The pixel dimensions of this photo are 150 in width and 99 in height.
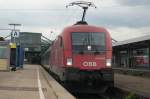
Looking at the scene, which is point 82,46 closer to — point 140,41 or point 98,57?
point 98,57

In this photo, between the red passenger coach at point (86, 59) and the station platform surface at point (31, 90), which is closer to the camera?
the station platform surface at point (31, 90)

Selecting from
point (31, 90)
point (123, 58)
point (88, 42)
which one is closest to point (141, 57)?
point (123, 58)

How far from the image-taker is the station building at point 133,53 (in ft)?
123

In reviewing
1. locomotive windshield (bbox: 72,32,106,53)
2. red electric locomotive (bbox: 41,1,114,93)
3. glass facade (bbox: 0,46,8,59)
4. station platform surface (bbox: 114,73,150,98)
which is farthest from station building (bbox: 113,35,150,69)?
red electric locomotive (bbox: 41,1,114,93)

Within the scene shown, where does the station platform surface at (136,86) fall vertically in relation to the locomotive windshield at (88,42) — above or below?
below

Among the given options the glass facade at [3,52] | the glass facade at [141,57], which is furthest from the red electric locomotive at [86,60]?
the glass facade at [141,57]

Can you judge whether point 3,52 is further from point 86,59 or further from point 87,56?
point 86,59

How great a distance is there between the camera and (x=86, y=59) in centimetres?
2017

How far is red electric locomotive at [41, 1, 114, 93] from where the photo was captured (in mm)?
19781

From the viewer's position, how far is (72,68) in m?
19.9

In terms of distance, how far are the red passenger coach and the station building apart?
12123mm

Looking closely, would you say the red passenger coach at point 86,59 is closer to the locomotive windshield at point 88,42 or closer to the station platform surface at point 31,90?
the locomotive windshield at point 88,42

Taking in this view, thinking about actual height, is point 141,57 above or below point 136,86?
above

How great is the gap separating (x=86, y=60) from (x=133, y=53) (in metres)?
25.1
